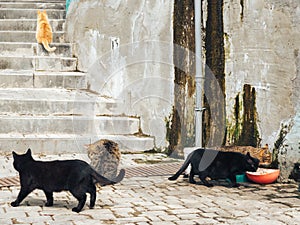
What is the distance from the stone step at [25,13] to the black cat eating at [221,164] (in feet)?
27.9

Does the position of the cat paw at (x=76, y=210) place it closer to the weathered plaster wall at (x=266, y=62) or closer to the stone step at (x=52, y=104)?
the weathered plaster wall at (x=266, y=62)

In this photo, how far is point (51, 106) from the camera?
9688 millimetres

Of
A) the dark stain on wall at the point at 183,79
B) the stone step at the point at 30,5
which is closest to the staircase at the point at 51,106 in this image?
the dark stain on wall at the point at 183,79

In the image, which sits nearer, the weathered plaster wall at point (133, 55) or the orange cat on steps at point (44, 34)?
the weathered plaster wall at point (133, 55)

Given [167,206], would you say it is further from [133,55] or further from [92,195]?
[133,55]

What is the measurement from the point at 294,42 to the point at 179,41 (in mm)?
2429

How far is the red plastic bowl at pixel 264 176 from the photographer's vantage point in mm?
6609

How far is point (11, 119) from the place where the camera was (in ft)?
29.6

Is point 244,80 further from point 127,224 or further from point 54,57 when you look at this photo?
point 54,57

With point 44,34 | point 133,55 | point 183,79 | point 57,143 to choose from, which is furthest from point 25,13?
point 183,79

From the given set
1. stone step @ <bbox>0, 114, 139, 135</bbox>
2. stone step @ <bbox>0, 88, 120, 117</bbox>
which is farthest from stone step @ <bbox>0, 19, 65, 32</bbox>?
stone step @ <bbox>0, 114, 139, 135</bbox>

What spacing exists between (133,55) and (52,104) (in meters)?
1.80

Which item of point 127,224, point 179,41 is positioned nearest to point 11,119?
point 179,41

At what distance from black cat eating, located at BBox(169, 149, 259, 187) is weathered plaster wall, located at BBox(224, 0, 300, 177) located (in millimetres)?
615
